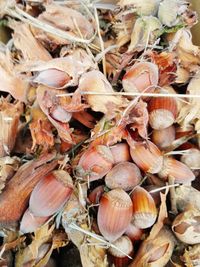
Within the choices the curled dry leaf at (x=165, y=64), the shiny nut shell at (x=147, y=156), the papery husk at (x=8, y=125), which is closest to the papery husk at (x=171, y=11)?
the curled dry leaf at (x=165, y=64)

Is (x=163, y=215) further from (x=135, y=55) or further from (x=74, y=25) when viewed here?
(x=74, y=25)

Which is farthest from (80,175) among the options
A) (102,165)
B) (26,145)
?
(26,145)

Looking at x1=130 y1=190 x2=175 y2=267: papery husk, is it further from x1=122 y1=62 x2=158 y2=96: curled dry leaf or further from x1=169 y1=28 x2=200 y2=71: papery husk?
x1=169 y1=28 x2=200 y2=71: papery husk

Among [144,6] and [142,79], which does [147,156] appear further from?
[144,6]

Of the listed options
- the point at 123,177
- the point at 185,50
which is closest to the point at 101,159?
the point at 123,177

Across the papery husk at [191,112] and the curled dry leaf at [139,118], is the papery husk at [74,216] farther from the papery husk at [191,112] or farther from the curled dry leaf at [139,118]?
the papery husk at [191,112]

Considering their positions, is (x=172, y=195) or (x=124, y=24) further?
(x=124, y=24)

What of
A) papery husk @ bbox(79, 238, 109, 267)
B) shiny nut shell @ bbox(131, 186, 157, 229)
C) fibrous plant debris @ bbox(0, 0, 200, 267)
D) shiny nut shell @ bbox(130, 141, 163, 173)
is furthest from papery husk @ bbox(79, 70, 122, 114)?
papery husk @ bbox(79, 238, 109, 267)
